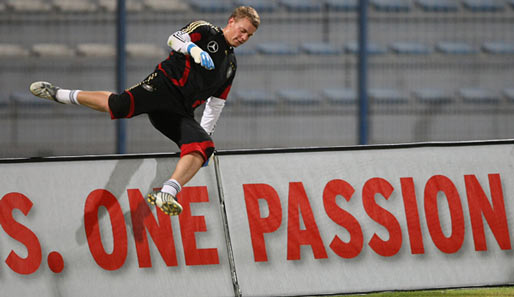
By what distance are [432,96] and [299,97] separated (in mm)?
1082

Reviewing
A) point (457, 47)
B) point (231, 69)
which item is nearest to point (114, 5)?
point (231, 69)

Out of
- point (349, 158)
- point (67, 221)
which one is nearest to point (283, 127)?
point (349, 158)

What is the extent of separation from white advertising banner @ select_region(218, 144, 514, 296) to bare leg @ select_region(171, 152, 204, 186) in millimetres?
360

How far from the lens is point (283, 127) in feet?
17.1

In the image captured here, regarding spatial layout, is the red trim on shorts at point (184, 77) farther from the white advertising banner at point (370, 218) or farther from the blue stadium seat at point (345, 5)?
the blue stadium seat at point (345, 5)

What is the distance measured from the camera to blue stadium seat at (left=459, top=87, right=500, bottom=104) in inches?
211

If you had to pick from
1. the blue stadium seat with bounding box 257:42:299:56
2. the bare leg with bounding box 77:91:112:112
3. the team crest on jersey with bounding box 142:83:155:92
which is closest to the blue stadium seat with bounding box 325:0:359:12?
the blue stadium seat with bounding box 257:42:299:56

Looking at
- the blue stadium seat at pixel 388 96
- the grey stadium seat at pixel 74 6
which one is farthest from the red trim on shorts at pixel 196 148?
the blue stadium seat at pixel 388 96

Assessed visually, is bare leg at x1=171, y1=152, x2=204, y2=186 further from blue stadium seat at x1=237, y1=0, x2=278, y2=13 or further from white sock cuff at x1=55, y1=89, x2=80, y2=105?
blue stadium seat at x1=237, y1=0, x2=278, y2=13

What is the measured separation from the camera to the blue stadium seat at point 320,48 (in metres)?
5.24

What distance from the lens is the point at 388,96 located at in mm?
5312

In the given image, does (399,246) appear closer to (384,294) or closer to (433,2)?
(384,294)

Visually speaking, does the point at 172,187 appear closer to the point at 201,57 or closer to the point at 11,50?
the point at 201,57

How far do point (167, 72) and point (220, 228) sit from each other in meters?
1.09
